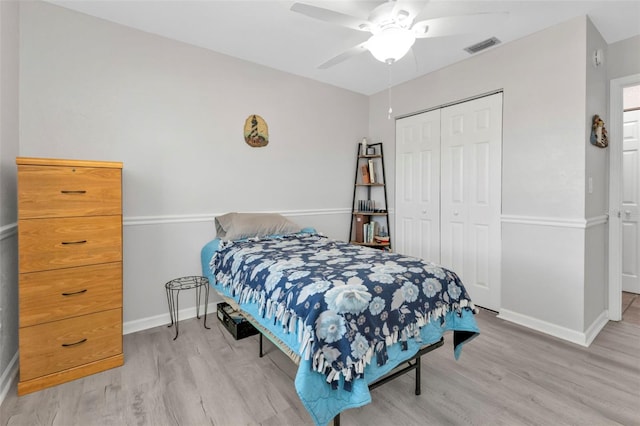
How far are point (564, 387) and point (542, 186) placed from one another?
155 centimetres

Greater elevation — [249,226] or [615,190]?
[615,190]

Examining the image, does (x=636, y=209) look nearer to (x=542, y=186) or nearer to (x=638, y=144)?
(x=638, y=144)

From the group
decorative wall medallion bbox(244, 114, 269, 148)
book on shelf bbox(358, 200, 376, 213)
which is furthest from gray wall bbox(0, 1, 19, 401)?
book on shelf bbox(358, 200, 376, 213)

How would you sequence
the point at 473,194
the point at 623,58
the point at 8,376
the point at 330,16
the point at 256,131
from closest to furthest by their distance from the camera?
the point at 330,16, the point at 8,376, the point at 623,58, the point at 473,194, the point at 256,131

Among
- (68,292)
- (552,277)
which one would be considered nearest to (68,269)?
(68,292)

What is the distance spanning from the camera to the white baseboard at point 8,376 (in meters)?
1.68

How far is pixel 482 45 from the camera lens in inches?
109

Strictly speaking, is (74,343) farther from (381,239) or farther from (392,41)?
(381,239)

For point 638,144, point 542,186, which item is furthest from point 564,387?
point 638,144

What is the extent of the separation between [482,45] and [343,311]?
9.28 feet

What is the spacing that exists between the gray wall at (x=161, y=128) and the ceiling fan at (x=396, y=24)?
1635 millimetres

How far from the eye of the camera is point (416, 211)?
3.64 m

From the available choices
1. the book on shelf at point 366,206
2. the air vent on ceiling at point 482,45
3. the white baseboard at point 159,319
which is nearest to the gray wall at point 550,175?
the air vent on ceiling at point 482,45

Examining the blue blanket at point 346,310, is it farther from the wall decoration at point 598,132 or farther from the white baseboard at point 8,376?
the wall decoration at point 598,132
